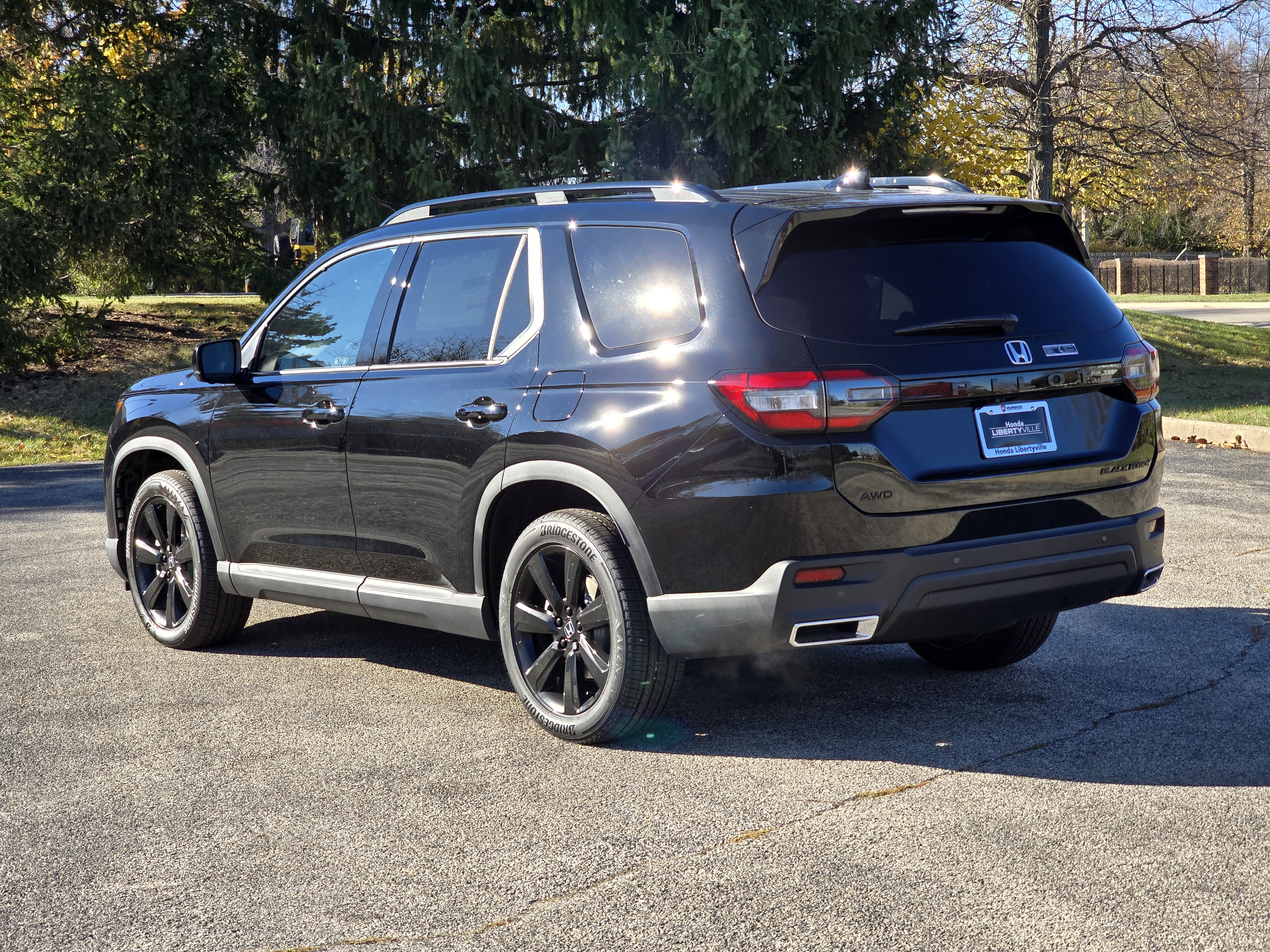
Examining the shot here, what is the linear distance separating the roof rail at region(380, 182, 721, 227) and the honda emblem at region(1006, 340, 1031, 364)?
1.09 meters

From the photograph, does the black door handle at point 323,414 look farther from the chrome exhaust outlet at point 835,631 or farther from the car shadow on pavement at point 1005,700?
the chrome exhaust outlet at point 835,631

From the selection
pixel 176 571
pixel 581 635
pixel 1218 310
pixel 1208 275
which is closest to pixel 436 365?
pixel 581 635

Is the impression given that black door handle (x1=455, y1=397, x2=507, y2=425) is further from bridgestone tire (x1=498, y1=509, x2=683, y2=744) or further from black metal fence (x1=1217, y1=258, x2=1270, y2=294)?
black metal fence (x1=1217, y1=258, x2=1270, y2=294)

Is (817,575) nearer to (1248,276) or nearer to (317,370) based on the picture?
(317,370)

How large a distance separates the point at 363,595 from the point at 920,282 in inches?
102

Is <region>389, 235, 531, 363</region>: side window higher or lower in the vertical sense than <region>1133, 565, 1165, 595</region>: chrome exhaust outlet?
higher

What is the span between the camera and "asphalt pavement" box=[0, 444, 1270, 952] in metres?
3.28

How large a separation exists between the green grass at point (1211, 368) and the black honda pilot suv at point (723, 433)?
32.2 ft

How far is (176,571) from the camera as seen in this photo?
21.2 ft

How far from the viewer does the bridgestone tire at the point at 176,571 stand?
6.27 meters

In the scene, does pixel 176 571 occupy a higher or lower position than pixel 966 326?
lower

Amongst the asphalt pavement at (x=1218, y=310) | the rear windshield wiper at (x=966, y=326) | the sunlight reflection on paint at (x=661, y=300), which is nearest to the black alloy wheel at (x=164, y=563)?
the sunlight reflection on paint at (x=661, y=300)

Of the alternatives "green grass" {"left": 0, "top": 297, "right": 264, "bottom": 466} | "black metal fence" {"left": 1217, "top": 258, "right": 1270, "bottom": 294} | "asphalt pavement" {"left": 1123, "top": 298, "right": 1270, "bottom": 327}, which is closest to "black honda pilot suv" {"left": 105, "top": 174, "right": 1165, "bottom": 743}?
"green grass" {"left": 0, "top": 297, "right": 264, "bottom": 466}

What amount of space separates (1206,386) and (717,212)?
15.6 m
